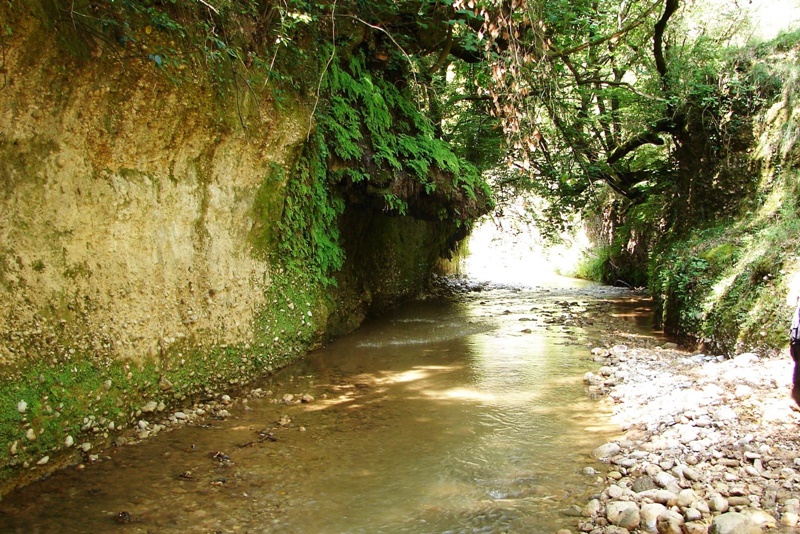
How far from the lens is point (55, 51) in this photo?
4.01 m

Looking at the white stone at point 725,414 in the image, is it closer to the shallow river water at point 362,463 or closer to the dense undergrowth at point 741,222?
the shallow river water at point 362,463

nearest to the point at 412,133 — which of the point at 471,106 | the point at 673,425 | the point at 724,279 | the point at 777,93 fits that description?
the point at 471,106

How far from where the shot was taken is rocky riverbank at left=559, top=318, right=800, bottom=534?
313 cm

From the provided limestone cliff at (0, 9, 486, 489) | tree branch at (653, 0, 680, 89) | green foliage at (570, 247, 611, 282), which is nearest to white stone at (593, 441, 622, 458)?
limestone cliff at (0, 9, 486, 489)

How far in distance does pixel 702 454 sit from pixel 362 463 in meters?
2.60

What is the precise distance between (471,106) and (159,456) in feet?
35.1

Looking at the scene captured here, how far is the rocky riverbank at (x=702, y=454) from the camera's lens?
3131mm

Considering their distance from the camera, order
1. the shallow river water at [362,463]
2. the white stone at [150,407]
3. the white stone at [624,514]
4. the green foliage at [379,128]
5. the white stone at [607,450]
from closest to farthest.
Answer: the white stone at [624,514] → the shallow river water at [362,463] → the white stone at [607,450] → the white stone at [150,407] → the green foliage at [379,128]

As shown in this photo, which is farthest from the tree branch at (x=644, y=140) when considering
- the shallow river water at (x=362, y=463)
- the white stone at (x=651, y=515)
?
the white stone at (x=651, y=515)

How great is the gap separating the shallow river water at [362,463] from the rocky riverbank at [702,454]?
0.23 m

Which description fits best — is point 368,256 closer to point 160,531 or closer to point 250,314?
point 250,314

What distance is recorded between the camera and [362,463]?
167 inches

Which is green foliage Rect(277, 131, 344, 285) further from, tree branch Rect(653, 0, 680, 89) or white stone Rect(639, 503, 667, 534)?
tree branch Rect(653, 0, 680, 89)

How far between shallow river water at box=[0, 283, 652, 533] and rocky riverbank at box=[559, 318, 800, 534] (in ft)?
0.77
